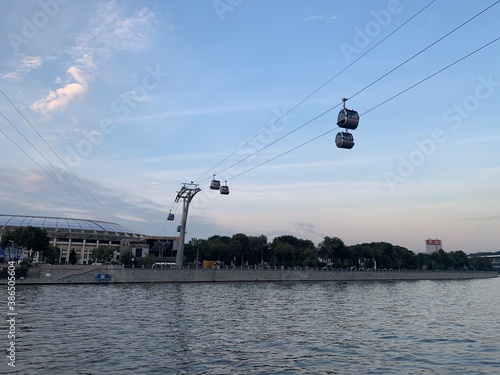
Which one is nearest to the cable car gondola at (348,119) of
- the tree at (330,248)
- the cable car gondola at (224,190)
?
the cable car gondola at (224,190)

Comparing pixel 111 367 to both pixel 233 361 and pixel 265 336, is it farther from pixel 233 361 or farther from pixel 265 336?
pixel 265 336

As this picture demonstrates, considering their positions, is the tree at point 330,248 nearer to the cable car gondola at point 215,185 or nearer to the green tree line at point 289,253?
the green tree line at point 289,253

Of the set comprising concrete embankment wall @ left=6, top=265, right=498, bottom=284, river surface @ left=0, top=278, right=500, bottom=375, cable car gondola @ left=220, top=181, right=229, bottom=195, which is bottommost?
river surface @ left=0, top=278, right=500, bottom=375

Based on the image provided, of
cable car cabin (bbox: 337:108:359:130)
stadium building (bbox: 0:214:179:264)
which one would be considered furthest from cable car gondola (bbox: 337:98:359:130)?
stadium building (bbox: 0:214:179:264)

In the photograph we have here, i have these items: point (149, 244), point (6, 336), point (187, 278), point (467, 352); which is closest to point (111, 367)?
point (6, 336)

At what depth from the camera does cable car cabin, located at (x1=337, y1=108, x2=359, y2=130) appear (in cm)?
2331

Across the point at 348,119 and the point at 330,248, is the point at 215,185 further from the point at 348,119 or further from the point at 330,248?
the point at 330,248

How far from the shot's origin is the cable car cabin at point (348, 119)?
23312 millimetres

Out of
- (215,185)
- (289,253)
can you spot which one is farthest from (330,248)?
(215,185)

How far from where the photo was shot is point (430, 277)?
156 meters

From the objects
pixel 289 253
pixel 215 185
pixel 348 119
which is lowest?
pixel 289 253

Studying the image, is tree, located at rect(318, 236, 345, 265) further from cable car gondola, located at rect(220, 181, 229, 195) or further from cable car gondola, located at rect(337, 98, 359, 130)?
cable car gondola, located at rect(337, 98, 359, 130)

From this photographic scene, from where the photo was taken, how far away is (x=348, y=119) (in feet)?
76.4

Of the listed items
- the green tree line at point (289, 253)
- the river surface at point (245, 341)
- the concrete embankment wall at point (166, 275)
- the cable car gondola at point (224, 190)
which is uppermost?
the cable car gondola at point (224, 190)
